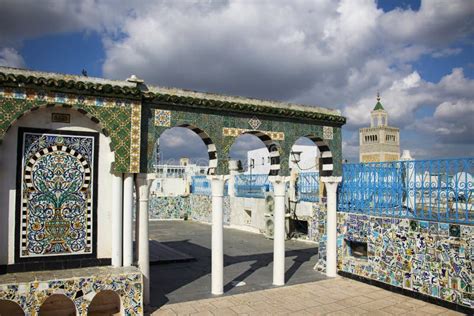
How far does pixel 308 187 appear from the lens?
51.3 feet

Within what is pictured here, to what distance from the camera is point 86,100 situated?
7.02 meters

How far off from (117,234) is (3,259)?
189 cm

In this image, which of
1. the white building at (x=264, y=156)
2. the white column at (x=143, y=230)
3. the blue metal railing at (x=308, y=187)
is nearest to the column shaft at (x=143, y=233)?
the white column at (x=143, y=230)

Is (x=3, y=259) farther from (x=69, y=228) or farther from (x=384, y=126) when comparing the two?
(x=384, y=126)

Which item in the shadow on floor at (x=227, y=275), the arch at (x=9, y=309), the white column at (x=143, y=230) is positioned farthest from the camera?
the shadow on floor at (x=227, y=275)

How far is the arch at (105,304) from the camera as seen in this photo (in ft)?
23.8

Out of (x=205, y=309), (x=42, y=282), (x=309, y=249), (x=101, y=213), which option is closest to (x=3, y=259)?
(x=42, y=282)

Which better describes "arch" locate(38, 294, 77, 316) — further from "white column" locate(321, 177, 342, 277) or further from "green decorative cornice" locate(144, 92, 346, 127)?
"white column" locate(321, 177, 342, 277)

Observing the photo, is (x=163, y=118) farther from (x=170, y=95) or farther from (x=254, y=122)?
(x=254, y=122)

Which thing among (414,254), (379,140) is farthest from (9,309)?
(379,140)

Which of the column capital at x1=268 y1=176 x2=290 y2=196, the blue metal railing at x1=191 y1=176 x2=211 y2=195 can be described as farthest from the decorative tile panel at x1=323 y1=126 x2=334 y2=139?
the blue metal railing at x1=191 y1=176 x2=211 y2=195

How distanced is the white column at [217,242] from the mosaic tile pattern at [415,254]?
3.40 m

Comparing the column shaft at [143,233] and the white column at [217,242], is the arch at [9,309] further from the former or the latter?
the white column at [217,242]

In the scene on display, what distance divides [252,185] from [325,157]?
9528mm
